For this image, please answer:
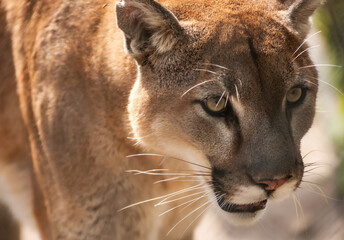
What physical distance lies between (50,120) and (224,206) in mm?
1085

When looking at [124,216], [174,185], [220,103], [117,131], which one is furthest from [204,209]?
[220,103]

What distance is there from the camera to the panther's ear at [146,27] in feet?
9.70

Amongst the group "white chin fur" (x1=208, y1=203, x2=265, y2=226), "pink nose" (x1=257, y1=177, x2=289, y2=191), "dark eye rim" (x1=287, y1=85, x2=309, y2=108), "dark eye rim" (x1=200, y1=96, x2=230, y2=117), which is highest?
"dark eye rim" (x1=200, y1=96, x2=230, y2=117)

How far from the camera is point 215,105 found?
290 centimetres

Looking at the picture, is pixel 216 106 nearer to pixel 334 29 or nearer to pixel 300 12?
pixel 300 12

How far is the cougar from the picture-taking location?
9.46 feet

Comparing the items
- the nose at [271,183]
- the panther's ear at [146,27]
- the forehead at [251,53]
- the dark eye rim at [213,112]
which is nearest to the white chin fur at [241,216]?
the nose at [271,183]

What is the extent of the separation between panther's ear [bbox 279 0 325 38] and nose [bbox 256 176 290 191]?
85 centimetres

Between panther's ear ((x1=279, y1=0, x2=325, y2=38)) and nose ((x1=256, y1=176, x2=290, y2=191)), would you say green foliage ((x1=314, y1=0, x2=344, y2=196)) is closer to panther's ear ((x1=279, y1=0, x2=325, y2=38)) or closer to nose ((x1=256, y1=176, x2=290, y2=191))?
panther's ear ((x1=279, y1=0, x2=325, y2=38))

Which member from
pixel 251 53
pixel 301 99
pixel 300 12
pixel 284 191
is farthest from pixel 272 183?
pixel 300 12

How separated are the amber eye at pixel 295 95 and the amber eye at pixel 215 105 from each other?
0.35m

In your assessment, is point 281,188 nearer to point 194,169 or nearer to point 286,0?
point 194,169

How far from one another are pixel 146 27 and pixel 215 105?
542mm

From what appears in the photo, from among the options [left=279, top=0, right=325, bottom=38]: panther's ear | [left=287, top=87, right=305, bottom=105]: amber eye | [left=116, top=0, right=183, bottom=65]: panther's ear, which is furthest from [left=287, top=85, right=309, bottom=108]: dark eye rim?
[left=116, top=0, right=183, bottom=65]: panther's ear
